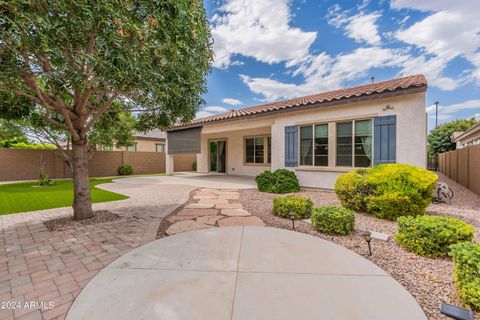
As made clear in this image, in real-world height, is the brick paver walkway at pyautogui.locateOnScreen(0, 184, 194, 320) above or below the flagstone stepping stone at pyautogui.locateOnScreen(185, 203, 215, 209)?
below

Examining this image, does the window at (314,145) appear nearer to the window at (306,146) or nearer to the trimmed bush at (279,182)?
the window at (306,146)

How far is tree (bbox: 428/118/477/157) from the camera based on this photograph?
29.2 metres

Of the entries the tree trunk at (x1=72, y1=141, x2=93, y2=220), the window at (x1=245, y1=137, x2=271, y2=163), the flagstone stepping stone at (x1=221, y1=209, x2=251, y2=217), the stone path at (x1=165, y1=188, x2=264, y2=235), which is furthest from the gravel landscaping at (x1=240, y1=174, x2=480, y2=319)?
the window at (x1=245, y1=137, x2=271, y2=163)

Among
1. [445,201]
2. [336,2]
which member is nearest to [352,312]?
[445,201]

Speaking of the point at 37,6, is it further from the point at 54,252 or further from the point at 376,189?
the point at 376,189

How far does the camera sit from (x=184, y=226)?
4797mm

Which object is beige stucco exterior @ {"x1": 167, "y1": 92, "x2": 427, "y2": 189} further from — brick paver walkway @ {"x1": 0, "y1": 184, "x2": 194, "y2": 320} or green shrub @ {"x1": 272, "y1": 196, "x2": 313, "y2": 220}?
brick paver walkway @ {"x1": 0, "y1": 184, "x2": 194, "y2": 320}

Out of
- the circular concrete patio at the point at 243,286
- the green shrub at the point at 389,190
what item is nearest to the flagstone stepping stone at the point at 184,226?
the circular concrete patio at the point at 243,286

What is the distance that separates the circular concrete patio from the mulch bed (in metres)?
2.24

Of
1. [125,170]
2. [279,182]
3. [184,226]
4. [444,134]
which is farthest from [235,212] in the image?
[444,134]

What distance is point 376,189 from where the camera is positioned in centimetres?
550

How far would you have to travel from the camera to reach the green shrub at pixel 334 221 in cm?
418

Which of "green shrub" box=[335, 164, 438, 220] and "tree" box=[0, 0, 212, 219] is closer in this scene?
"tree" box=[0, 0, 212, 219]

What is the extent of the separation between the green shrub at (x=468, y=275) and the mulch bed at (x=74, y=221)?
6.14m
